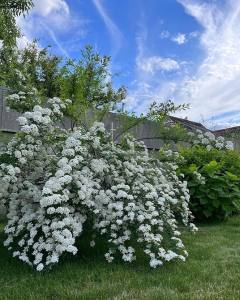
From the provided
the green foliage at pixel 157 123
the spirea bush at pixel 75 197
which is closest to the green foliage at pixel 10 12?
the green foliage at pixel 157 123

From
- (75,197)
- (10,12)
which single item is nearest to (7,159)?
(75,197)

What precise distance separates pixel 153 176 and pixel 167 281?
53.6 inches

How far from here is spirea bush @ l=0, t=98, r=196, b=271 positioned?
356 cm

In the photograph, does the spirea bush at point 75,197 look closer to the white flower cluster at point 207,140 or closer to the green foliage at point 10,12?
the white flower cluster at point 207,140

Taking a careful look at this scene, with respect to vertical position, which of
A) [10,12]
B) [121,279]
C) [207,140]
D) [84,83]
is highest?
[10,12]

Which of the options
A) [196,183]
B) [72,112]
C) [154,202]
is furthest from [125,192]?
[196,183]

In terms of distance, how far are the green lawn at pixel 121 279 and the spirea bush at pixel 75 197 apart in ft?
0.41

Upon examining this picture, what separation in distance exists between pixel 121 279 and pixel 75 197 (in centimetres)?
81

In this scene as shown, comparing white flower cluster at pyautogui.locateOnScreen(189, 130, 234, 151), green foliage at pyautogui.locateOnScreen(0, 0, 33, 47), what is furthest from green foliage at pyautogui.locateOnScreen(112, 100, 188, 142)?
green foliage at pyautogui.locateOnScreen(0, 0, 33, 47)

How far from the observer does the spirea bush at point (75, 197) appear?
3564 millimetres

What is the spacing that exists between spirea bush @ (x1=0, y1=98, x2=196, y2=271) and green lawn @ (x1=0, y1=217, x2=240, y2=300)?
0.41 feet

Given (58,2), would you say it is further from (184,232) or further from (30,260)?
(30,260)

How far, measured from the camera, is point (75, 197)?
3812mm

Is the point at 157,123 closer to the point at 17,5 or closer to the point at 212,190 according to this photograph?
the point at 212,190
